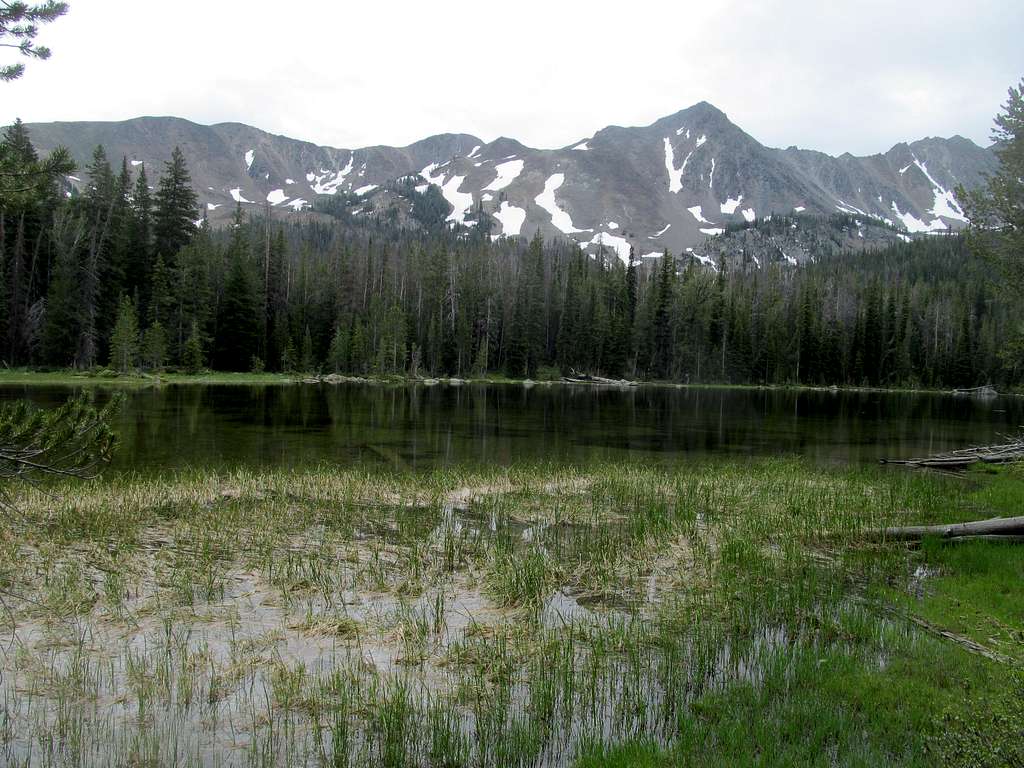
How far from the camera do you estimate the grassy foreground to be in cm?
539

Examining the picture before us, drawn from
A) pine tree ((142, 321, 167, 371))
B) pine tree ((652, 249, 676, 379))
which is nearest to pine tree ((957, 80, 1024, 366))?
pine tree ((142, 321, 167, 371))

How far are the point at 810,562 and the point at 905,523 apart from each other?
460cm

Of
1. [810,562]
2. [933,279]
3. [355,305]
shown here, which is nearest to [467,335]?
[355,305]

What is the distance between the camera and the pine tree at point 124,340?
55.0 meters

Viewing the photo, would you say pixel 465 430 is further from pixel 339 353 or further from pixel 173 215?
pixel 173 215

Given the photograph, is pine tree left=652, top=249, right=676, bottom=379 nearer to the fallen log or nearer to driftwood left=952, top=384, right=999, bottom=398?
driftwood left=952, top=384, right=999, bottom=398

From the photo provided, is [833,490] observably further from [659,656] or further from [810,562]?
[659,656]

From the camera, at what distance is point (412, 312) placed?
330 feet

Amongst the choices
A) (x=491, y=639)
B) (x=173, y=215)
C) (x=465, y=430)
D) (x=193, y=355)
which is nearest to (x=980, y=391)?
(x=465, y=430)

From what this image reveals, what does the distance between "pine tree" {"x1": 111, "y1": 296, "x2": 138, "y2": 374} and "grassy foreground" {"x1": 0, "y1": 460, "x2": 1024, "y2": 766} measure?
158ft

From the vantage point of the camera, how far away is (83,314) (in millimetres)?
59344

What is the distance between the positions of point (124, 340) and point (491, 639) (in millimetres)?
58846

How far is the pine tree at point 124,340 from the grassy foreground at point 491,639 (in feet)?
158

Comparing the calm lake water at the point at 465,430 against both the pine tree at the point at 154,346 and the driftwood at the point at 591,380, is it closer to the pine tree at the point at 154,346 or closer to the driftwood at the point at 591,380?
the pine tree at the point at 154,346
